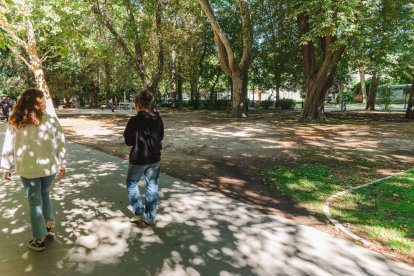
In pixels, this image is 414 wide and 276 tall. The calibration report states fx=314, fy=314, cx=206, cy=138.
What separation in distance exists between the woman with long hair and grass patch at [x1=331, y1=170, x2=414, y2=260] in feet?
14.0

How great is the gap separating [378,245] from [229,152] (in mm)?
6364

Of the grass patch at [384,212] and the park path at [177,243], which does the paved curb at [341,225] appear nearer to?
the grass patch at [384,212]

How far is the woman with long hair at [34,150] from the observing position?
3650 millimetres

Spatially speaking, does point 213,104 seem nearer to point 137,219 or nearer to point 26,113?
point 137,219

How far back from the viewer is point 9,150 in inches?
150

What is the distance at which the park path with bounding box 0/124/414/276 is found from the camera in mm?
3510

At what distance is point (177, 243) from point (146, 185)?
925 millimetres

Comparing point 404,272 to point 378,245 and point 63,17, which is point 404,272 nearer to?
point 378,245

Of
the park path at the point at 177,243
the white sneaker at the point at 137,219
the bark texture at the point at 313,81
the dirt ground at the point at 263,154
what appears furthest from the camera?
the bark texture at the point at 313,81

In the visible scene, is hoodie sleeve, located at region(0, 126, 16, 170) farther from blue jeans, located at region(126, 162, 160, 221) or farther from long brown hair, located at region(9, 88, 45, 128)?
blue jeans, located at region(126, 162, 160, 221)

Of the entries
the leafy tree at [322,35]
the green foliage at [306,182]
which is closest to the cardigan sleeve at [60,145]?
the green foliage at [306,182]

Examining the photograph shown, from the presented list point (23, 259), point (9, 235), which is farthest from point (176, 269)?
point (9, 235)

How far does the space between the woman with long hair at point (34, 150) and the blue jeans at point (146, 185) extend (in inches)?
38.6

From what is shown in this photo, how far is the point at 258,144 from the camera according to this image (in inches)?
459
